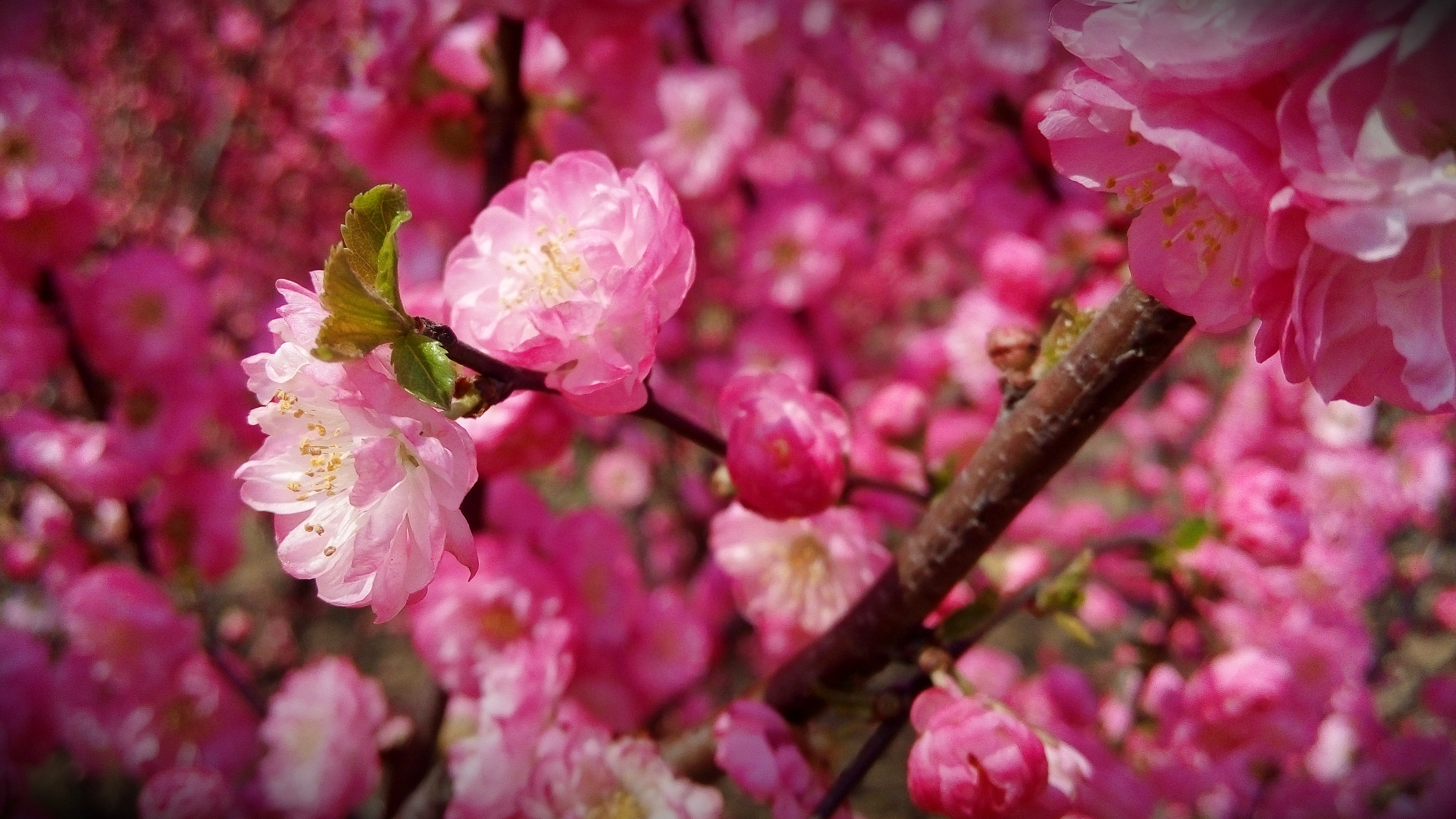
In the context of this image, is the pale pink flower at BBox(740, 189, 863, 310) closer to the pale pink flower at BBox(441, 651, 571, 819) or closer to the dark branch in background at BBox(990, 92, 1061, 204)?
the dark branch in background at BBox(990, 92, 1061, 204)

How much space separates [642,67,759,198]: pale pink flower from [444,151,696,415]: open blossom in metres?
1.14

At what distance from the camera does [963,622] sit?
0.78 m

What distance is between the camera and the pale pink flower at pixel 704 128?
1.75 m

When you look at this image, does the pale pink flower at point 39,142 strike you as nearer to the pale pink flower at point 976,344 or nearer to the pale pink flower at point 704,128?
the pale pink flower at point 704,128

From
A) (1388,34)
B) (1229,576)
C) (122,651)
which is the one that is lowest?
(1229,576)

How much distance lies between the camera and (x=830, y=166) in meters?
3.80

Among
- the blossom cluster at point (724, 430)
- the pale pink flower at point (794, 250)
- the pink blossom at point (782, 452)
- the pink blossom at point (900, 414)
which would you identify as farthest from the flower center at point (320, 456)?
the pale pink flower at point (794, 250)

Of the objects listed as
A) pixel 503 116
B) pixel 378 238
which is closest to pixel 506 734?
pixel 378 238

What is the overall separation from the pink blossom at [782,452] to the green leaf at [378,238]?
332mm

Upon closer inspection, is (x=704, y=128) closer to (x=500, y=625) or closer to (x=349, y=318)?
(x=500, y=625)

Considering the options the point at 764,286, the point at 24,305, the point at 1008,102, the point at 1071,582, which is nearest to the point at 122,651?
the point at 24,305

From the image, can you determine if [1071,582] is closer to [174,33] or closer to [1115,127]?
[1115,127]

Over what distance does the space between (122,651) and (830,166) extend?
10.9ft

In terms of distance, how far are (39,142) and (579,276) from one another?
123cm
